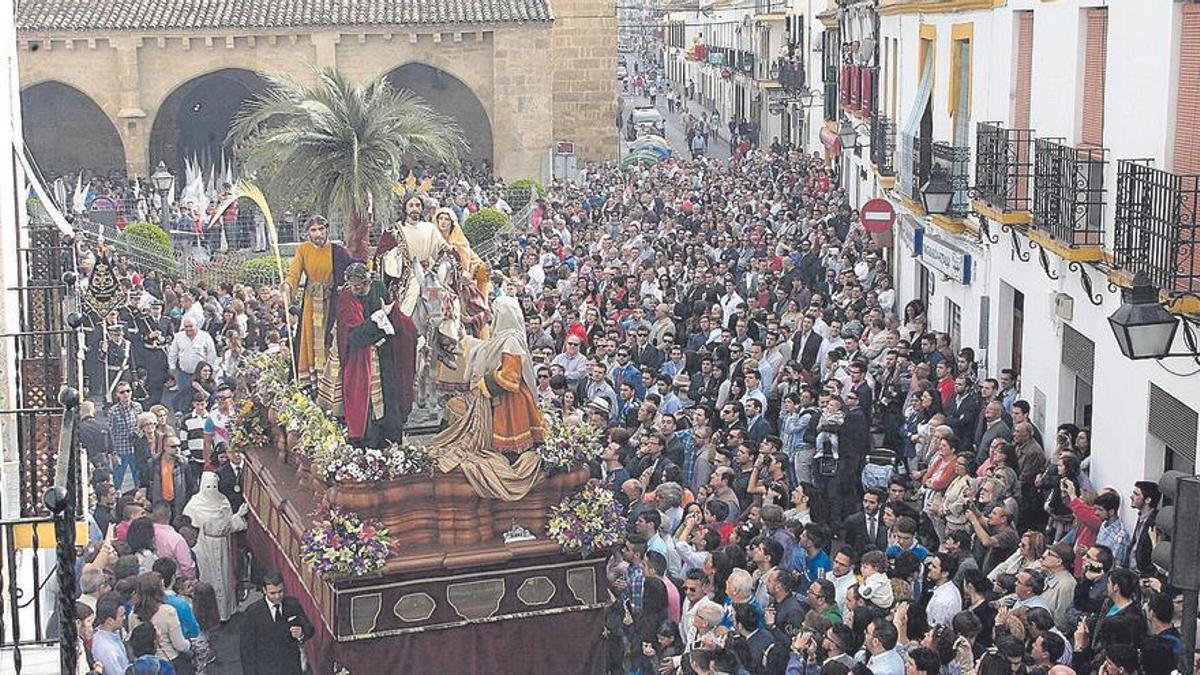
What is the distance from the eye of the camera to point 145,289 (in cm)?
2366

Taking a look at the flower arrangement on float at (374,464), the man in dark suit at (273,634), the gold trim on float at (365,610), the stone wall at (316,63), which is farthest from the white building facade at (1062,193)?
the stone wall at (316,63)

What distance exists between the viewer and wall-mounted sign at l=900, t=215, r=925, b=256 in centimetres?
2028

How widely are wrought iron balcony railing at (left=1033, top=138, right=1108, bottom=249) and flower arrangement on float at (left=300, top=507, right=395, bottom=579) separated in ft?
18.0

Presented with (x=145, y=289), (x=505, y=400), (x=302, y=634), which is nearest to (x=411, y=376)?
(x=505, y=400)

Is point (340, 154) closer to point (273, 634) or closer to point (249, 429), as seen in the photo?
point (249, 429)

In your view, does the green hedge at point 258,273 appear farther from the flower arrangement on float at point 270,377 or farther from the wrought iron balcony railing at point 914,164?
the flower arrangement on float at point 270,377

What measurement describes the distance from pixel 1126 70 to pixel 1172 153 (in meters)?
1.15

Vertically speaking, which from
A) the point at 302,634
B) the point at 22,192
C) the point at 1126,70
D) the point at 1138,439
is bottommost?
the point at 302,634

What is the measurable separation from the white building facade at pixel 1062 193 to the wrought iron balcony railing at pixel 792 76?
1943cm

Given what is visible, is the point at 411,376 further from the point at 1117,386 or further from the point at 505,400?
the point at 1117,386

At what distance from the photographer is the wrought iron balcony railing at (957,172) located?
56.6 ft

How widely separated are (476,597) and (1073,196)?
17.3 ft

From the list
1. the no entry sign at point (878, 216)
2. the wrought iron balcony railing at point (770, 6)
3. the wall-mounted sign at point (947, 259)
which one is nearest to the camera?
the wall-mounted sign at point (947, 259)

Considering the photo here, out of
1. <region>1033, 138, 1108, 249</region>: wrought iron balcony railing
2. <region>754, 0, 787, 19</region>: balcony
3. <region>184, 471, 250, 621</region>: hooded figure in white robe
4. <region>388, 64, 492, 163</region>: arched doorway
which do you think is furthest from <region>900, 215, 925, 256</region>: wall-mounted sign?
<region>754, 0, 787, 19</region>: balcony
